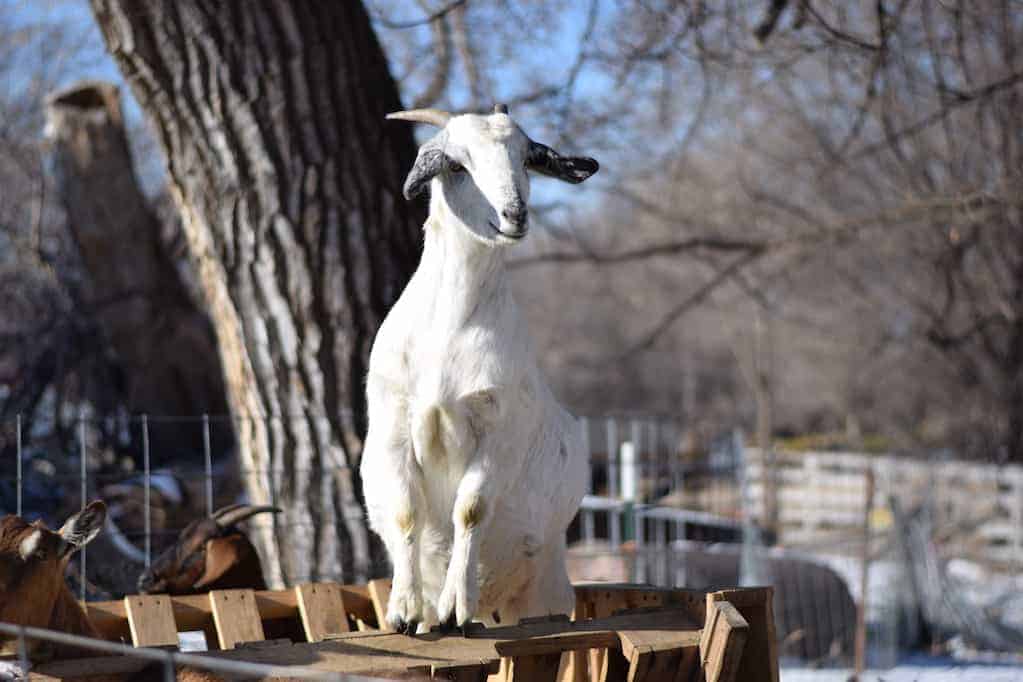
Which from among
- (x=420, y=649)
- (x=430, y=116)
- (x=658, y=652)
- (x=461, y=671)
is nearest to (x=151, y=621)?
(x=420, y=649)

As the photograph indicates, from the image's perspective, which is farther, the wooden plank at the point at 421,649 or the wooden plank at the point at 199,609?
the wooden plank at the point at 199,609

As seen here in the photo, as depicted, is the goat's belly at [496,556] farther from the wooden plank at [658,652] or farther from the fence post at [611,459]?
the fence post at [611,459]

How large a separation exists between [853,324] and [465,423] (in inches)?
755

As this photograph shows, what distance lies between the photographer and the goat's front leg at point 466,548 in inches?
151

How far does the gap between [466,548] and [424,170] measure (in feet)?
4.07

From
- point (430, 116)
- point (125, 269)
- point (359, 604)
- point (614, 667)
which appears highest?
point (125, 269)

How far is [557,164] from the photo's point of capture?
4.09 m

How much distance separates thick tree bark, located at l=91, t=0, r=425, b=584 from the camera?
650cm

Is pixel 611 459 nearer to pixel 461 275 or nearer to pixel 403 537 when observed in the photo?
pixel 403 537

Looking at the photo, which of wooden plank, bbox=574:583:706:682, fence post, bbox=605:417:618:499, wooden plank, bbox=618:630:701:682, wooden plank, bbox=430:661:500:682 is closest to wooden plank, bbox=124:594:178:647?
wooden plank, bbox=430:661:500:682

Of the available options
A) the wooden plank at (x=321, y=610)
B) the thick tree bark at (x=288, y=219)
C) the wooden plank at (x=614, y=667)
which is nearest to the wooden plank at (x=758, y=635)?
the wooden plank at (x=614, y=667)

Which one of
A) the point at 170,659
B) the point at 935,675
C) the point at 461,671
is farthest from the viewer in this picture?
the point at 935,675

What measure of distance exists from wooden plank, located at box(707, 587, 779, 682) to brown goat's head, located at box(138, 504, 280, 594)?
2.19m

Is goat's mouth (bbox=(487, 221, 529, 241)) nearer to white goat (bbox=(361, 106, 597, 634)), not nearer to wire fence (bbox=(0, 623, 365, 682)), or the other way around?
white goat (bbox=(361, 106, 597, 634))
